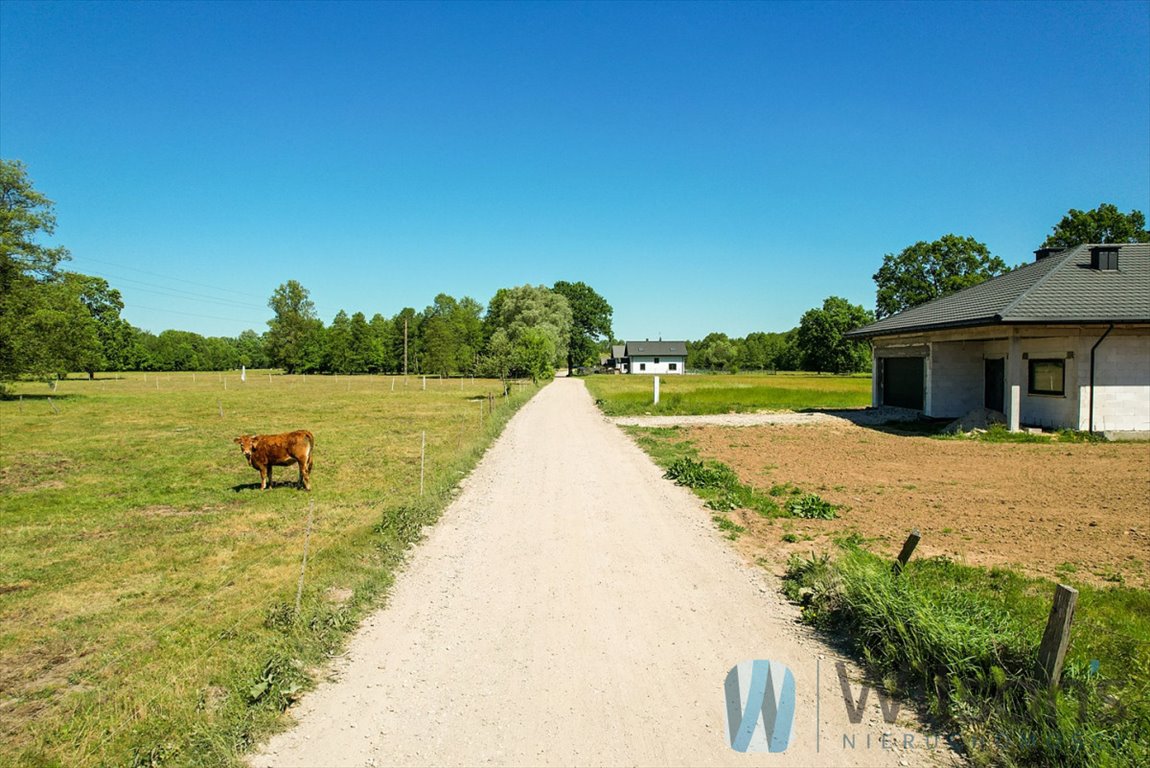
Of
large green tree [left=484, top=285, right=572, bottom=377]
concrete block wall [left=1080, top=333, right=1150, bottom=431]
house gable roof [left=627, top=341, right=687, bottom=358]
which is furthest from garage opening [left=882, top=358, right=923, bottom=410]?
house gable roof [left=627, top=341, right=687, bottom=358]

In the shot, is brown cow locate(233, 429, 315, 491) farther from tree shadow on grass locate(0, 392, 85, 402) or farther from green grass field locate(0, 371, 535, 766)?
tree shadow on grass locate(0, 392, 85, 402)

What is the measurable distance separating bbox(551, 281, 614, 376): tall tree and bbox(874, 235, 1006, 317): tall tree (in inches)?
1873

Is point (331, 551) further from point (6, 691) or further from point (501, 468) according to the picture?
point (501, 468)

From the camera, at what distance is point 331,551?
808 cm

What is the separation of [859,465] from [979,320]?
8772mm

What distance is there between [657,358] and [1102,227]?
196 ft

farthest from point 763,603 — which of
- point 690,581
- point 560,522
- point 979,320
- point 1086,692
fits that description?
point 979,320

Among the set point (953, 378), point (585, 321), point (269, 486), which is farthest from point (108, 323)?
point (953, 378)

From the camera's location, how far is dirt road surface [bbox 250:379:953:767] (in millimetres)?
3908

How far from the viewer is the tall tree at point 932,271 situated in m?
61.5

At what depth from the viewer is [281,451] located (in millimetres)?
12547

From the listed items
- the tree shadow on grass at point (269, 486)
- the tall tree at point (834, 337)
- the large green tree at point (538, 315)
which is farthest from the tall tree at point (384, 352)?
the tree shadow on grass at point (269, 486)

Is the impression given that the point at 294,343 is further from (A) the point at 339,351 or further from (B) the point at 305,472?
(B) the point at 305,472

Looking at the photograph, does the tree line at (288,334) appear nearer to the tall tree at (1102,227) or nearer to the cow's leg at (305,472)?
the cow's leg at (305,472)
